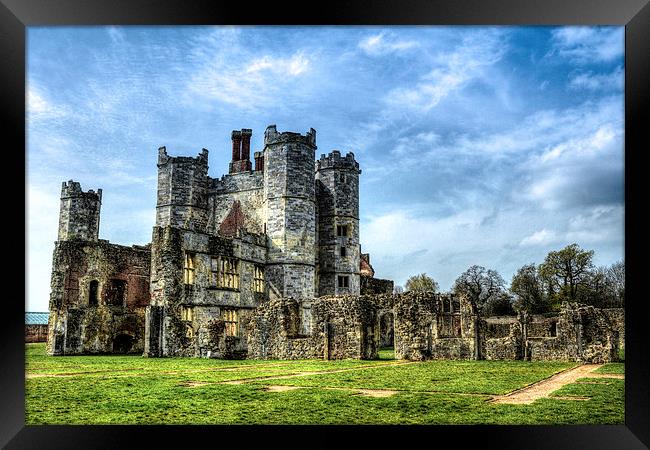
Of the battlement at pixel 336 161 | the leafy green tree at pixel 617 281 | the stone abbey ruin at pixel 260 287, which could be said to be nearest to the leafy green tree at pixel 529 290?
the leafy green tree at pixel 617 281

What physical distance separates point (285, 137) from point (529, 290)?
92.4 ft

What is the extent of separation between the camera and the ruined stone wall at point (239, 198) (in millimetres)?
39781

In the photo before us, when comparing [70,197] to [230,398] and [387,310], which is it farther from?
[230,398]

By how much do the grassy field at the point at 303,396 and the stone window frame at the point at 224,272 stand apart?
37.1ft

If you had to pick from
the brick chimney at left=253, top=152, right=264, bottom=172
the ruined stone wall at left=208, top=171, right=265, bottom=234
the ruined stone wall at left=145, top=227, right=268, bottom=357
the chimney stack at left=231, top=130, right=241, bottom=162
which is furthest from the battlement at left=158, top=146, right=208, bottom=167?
the ruined stone wall at left=145, top=227, right=268, bottom=357

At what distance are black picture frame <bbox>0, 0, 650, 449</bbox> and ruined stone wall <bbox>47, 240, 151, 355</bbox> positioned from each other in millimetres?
18169

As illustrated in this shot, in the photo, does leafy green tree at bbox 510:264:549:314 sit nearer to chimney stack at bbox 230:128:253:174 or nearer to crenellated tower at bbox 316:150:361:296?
crenellated tower at bbox 316:150:361:296

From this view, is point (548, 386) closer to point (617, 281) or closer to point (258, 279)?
point (258, 279)
